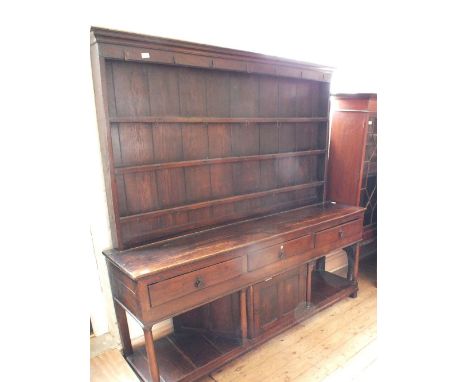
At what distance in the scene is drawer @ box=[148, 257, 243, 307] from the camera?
1.46 m

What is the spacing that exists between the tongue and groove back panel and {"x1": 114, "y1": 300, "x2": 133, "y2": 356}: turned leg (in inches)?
16.4

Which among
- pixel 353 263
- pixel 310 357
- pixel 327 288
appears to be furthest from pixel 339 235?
pixel 310 357

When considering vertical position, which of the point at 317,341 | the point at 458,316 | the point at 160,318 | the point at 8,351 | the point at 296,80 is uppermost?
the point at 296,80

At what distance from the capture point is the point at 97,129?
1.67 meters

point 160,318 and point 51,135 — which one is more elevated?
point 51,135

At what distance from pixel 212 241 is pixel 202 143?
637 mm

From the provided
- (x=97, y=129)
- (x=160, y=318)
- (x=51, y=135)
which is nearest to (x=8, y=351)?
(x=51, y=135)

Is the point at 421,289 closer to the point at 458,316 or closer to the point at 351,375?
the point at 458,316

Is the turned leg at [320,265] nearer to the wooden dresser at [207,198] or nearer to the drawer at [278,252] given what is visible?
the wooden dresser at [207,198]

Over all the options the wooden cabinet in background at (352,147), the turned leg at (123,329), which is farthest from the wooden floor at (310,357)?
the wooden cabinet in background at (352,147)

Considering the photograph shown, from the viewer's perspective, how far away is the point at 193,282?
61.3 inches

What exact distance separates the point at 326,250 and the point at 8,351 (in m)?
2.07

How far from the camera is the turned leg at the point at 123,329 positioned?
1777 millimetres

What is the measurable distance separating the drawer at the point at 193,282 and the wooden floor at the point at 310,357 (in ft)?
1.65
